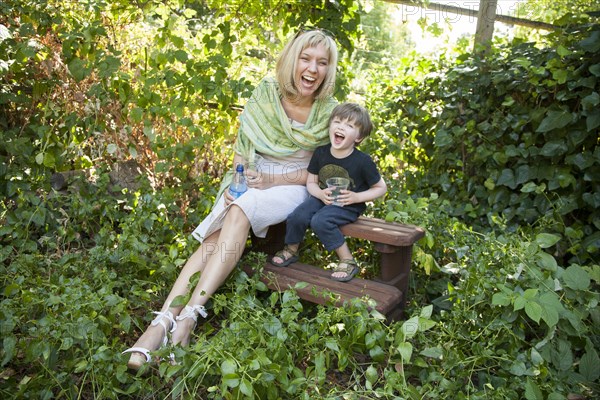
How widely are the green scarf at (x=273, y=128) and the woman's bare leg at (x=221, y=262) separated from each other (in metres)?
0.41

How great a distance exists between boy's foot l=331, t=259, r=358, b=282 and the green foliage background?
0.28m

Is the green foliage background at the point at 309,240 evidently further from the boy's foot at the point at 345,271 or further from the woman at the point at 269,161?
the boy's foot at the point at 345,271

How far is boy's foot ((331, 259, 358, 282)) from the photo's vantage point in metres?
2.52

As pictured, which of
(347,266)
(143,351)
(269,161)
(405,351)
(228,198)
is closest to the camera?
(405,351)

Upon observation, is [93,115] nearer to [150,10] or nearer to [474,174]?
[150,10]

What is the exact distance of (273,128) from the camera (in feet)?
9.53

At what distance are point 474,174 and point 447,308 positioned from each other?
140 centimetres

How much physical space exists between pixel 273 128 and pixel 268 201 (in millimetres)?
489

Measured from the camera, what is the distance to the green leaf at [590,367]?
1.99 m

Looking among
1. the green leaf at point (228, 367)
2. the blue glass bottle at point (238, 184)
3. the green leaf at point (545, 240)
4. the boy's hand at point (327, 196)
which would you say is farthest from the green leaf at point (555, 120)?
the green leaf at point (228, 367)

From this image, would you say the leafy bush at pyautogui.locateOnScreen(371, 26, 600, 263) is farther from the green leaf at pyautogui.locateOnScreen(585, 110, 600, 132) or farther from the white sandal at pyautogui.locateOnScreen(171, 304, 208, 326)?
the white sandal at pyautogui.locateOnScreen(171, 304, 208, 326)

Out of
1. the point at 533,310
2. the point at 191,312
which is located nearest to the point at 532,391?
the point at 533,310

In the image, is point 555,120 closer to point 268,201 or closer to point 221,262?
point 268,201

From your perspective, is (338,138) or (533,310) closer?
(533,310)
